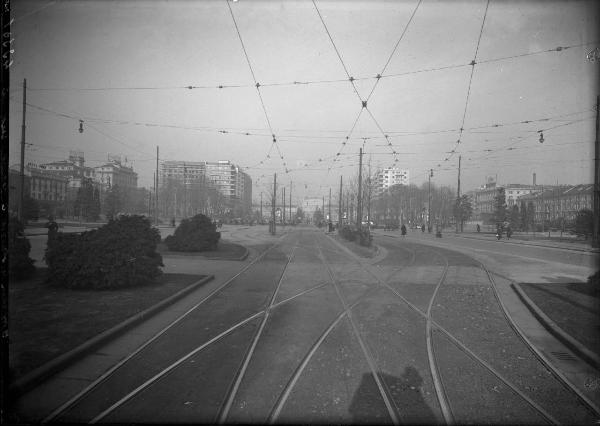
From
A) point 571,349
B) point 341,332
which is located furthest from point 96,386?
point 571,349

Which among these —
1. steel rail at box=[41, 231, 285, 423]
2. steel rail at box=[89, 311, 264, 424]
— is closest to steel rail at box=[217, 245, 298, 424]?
steel rail at box=[89, 311, 264, 424]

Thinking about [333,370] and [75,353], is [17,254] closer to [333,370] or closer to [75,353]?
[75,353]

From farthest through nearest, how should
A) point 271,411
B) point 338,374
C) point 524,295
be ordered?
point 524,295 < point 338,374 < point 271,411

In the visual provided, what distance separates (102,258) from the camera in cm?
863

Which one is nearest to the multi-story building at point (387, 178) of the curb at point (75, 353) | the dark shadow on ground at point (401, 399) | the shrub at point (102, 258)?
the shrub at point (102, 258)

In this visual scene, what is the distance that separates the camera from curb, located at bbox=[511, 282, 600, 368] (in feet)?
16.1

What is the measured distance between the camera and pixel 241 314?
7266 millimetres

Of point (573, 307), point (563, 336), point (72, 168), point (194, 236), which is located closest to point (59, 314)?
point (563, 336)

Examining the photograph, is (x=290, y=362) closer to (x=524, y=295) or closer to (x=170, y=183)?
(x=524, y=295)

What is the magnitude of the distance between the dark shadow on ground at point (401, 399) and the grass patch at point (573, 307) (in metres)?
3.06

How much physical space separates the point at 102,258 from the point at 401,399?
24.8 feet

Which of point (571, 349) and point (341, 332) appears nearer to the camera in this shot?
point (571, 349)

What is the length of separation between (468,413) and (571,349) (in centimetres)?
307

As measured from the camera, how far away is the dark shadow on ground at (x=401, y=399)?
3482 millimetres
